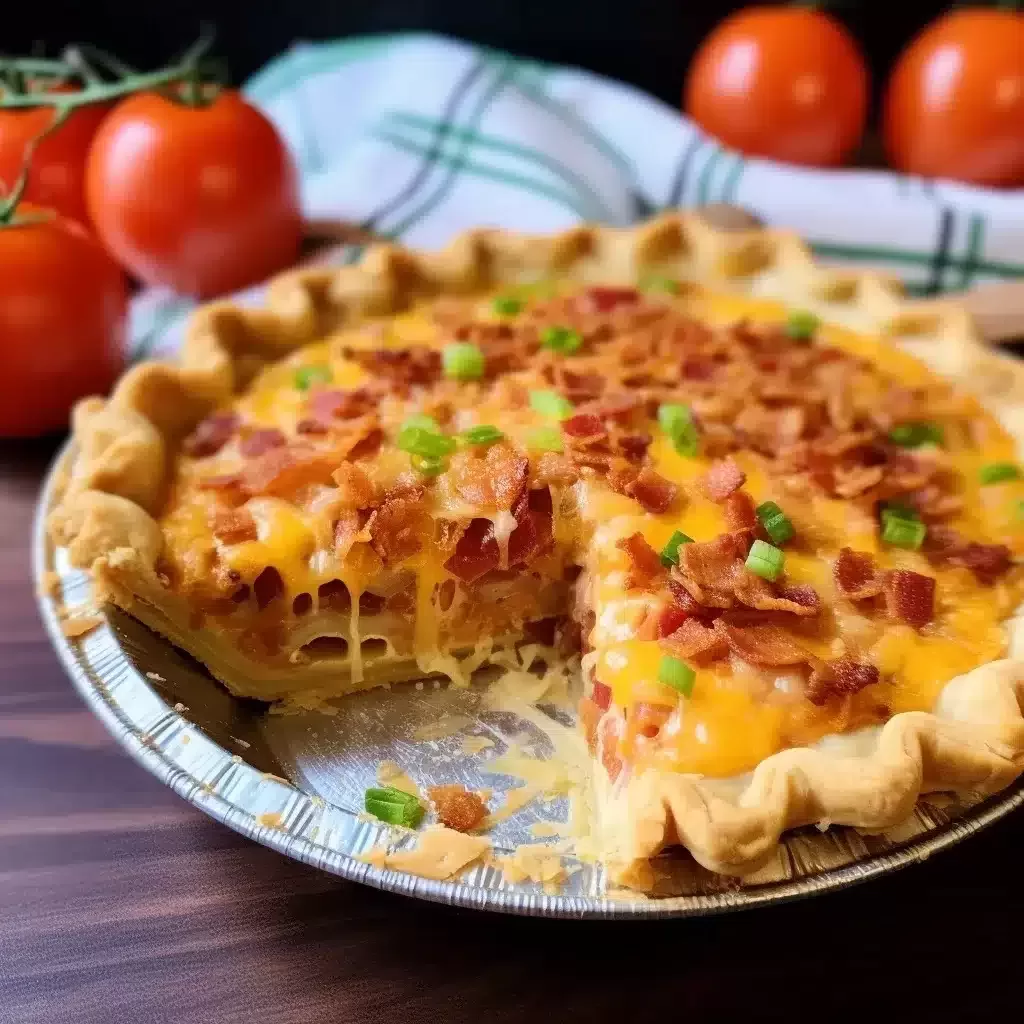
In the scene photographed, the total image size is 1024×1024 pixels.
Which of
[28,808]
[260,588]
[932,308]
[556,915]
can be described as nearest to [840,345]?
[932,308]

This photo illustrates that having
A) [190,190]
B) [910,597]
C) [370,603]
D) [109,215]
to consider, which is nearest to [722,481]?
[910,597]

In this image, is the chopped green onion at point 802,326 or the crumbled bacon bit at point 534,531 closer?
the crumbled bacon bit at point 534,531

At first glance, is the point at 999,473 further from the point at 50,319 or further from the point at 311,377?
the point at 50,319

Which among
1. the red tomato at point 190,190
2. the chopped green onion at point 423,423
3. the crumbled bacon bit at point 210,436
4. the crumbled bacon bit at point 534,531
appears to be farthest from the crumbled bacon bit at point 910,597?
the red tomato at point 190,190

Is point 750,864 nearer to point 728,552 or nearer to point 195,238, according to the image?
point 728,552

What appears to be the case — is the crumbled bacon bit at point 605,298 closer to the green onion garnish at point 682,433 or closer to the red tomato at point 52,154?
the green onion garnish at point 682,433

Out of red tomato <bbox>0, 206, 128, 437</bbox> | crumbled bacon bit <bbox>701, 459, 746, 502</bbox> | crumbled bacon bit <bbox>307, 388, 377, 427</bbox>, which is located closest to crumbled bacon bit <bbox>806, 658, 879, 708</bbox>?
crumbled bacon bit <bbox>701, 459, 746, 502</bbox>

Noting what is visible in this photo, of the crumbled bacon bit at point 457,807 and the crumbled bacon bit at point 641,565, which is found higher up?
the crumbled bacon bit at point 641,565
